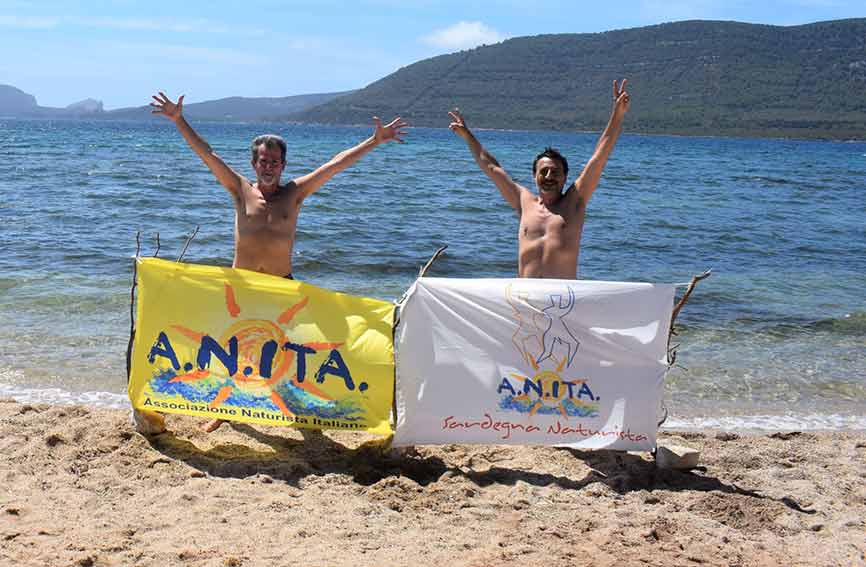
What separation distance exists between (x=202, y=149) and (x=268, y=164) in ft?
1.50

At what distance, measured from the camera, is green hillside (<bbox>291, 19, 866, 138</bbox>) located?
114 metres

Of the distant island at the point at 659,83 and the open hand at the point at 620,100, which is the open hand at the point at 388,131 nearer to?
the open hand at the point at 620,100

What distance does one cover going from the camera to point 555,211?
542 cm

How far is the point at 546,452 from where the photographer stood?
529cm

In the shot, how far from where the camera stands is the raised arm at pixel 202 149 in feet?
17.6

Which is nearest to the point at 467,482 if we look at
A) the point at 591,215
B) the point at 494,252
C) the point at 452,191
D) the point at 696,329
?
the point at 696,329

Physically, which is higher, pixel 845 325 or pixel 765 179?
pixel 765 179

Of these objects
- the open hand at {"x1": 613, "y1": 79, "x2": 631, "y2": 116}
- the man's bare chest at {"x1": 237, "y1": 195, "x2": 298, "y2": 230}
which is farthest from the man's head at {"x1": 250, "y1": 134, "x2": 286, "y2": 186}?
the open hand at {"x1": 613, "y1": 79, "x2": 631, "y2": 116}

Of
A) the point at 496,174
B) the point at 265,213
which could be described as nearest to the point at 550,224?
the point at 496,174

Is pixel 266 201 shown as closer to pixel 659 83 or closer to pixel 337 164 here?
pixel 337 164

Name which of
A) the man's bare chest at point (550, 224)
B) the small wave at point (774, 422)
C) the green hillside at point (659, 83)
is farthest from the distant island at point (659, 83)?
the man's bare chest at point (550, 224)

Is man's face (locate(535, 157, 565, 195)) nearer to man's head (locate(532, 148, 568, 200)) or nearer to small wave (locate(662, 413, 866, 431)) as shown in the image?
man's head (locate(532, 148, 568, 200))

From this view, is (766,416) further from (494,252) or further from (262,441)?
(494,252)

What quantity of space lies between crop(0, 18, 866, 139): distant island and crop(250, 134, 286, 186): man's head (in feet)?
340
